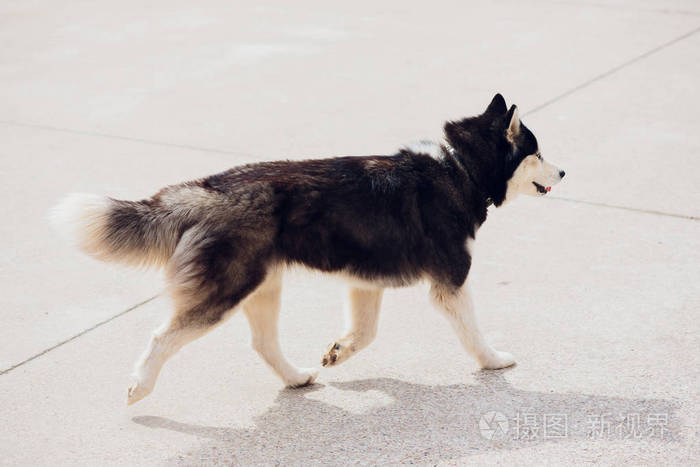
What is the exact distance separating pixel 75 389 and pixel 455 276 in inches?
70.5

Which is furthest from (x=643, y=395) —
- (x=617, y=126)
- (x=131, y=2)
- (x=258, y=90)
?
(x=131, y=2)

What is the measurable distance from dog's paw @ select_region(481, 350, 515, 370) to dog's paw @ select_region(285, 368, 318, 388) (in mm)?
796

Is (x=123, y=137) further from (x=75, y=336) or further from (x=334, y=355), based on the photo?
(x=334, y=355)

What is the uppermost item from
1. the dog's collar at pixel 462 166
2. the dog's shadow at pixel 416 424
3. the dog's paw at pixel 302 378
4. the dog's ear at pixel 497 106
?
the dog's ear at pixel 497 106

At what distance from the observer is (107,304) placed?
17.1 ft

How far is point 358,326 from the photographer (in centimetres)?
452

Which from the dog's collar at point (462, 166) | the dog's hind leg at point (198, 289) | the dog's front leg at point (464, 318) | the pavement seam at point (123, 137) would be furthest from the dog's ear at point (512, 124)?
the pavement seam at point (123, 137)

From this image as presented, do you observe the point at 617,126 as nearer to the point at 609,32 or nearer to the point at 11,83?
the point at 609,32

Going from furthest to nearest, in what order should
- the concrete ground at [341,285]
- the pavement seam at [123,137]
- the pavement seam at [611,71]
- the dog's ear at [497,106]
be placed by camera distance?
the pavement seam at [611,71]
the pavement seam at [123,137]
the dog's ear at [497,106]
the concrete ground at [341,285]

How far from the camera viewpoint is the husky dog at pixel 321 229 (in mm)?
3926

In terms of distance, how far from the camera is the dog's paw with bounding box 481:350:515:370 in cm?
447

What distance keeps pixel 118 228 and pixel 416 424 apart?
4.89ft

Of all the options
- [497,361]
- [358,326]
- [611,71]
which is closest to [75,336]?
[358,326]

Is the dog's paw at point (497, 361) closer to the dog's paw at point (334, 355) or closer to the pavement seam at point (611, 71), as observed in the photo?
the dog's paw at point (334, 355)
